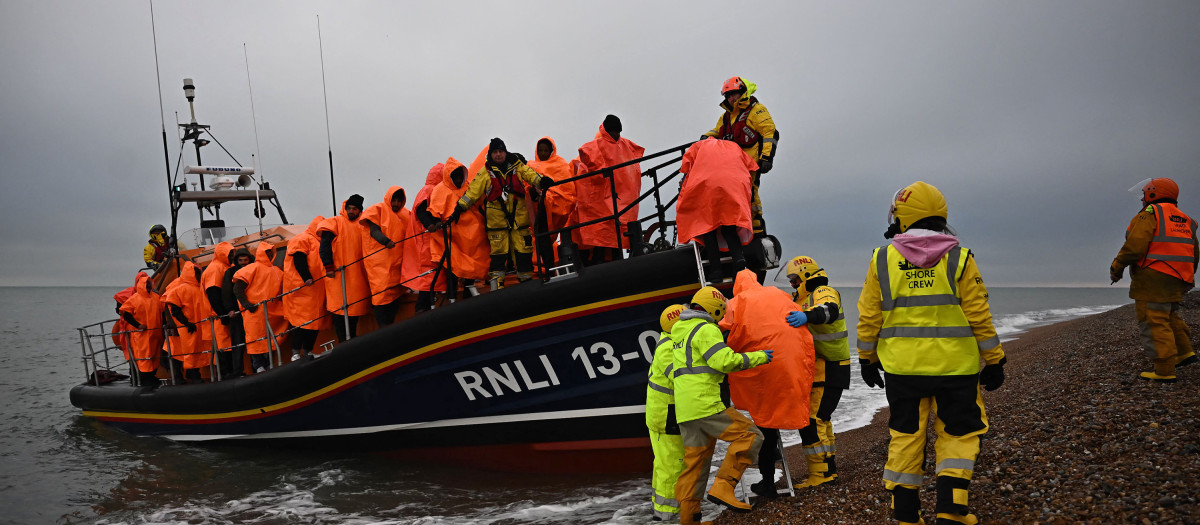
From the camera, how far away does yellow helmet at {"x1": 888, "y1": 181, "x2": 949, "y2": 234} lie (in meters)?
3.09

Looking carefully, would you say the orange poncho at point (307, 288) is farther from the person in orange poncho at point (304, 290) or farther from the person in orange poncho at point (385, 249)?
the person in orange poncho at point (385, 249)

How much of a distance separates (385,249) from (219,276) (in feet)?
8.08

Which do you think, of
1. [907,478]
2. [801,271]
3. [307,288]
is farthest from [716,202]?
[307,288]

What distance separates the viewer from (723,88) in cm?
521

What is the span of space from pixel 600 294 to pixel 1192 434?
347 centimetres

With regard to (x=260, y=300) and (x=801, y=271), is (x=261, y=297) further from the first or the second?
(x=801, y=271)

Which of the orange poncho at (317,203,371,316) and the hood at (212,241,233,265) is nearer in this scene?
the orange poncho at (317,203,371,316)

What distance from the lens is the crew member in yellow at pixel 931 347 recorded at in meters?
2.96

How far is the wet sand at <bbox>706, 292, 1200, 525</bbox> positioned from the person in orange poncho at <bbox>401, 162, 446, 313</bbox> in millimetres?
3115

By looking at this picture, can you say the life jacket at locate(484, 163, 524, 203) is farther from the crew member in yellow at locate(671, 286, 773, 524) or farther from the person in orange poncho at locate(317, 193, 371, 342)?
the crew member in yellow at locate(671, 286, 773, 524)

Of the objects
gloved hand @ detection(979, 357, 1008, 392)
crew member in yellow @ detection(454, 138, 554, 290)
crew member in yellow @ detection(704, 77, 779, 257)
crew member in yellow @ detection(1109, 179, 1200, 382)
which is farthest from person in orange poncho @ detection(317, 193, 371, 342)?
crew member in yellow @ detection(1109, 179, 1200, 382)

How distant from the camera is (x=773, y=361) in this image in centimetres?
392

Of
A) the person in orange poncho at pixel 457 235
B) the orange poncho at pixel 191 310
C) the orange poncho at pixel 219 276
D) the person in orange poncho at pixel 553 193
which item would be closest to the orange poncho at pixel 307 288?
the orange poncho at pixel 219 276

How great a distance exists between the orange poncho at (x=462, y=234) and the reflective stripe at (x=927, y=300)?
3365 mm
